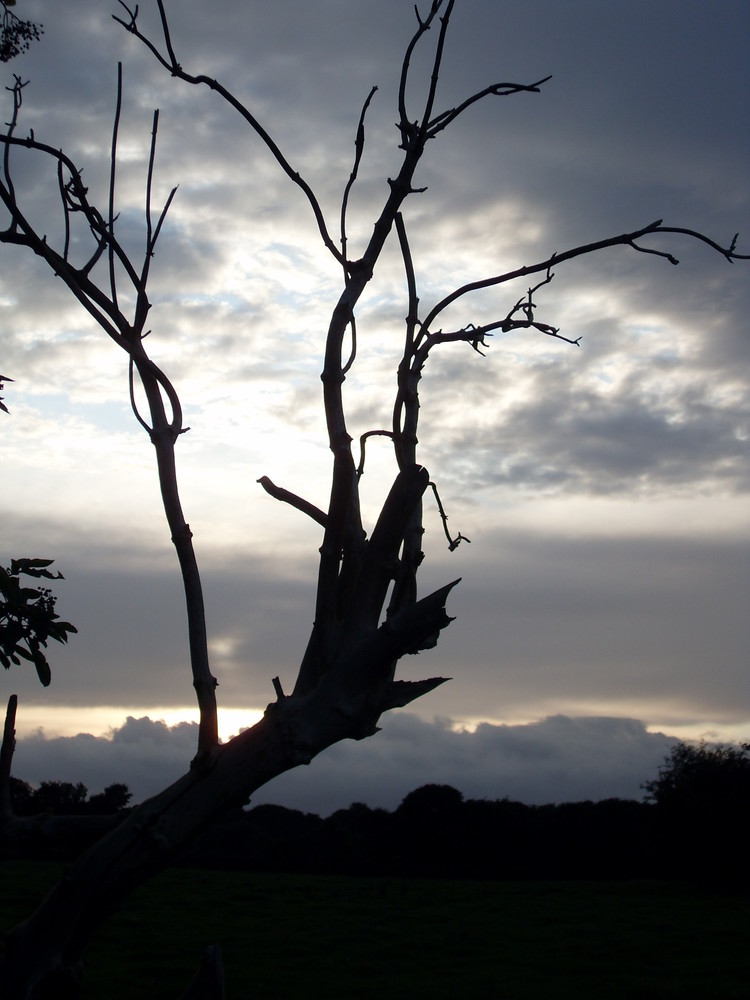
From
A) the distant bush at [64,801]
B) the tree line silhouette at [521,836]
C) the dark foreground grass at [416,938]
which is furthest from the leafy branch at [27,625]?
the tree line silhouette at [521,836]

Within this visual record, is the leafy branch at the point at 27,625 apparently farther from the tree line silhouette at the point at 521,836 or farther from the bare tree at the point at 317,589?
the tree line silhouette at the point at 521,836

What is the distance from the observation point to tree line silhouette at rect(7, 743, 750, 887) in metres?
32.4

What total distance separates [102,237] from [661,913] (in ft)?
86.3

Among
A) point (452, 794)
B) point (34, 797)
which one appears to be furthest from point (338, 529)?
point (452, 794)

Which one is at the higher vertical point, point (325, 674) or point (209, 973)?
point (325, 674)

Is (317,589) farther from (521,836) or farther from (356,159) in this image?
(521,836)

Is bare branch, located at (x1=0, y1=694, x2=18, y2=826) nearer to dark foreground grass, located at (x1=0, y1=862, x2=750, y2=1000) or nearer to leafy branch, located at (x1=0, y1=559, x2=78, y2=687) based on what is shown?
leafy branch, located at (x1=0, y1=559, x2=78, y2=687)

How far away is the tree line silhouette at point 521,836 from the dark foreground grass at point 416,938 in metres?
2.43

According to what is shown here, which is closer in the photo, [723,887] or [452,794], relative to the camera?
[723,887]

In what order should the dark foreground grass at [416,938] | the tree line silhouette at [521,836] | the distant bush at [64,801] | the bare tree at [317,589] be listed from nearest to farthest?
1. the bare tree at [317,589]
2. the distant bush at [64,801]
3. the dark foreground grass at [416,938]
4. the tree line silhouette at [521,836]

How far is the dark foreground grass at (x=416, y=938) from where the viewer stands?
18.3 metres

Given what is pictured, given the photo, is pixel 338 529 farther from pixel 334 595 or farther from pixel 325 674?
pixel 325 674

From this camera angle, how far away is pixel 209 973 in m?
4.64

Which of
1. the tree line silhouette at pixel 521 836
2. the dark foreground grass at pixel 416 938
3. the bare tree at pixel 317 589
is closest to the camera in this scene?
the bare tree at pixel 317 589
